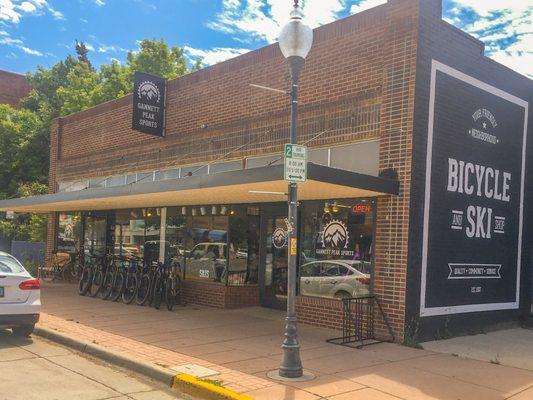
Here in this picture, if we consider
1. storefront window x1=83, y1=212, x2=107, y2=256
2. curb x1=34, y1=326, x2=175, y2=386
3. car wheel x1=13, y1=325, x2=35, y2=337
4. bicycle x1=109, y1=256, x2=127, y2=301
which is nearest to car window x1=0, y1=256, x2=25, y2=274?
car wheel x1=13, y1=325, x2=35, y2=337

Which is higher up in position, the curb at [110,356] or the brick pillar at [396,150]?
the brick pillar at [396,150]

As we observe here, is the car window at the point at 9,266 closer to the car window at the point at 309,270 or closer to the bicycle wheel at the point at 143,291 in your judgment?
the bicycle wheel at the point at 143,291

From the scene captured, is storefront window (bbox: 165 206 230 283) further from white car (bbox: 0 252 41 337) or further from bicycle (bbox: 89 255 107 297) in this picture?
white car (bbox: 0 252 41 337)

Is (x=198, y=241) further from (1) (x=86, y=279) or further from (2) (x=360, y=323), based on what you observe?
(2) (x=360, y=323)

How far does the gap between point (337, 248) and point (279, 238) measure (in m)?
2.08

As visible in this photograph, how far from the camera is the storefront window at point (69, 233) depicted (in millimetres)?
19562

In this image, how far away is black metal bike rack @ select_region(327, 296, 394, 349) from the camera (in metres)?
8.94

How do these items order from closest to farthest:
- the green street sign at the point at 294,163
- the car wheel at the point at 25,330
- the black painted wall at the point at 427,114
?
the green street sign at the point at 294,163
the car wheel at the point at 25,330
the black painted wall at the point at 427,114

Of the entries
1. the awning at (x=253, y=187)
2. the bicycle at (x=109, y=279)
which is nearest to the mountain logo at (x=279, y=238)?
the awning at (x=253, y=187)

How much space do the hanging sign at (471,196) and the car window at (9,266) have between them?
6.79 m

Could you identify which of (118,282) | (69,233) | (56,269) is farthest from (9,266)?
(69,233)

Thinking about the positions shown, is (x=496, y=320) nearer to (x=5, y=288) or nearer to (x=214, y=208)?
(x=214, y=208)

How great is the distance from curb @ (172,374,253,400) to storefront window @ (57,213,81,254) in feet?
45.7

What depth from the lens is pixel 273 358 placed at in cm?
780
